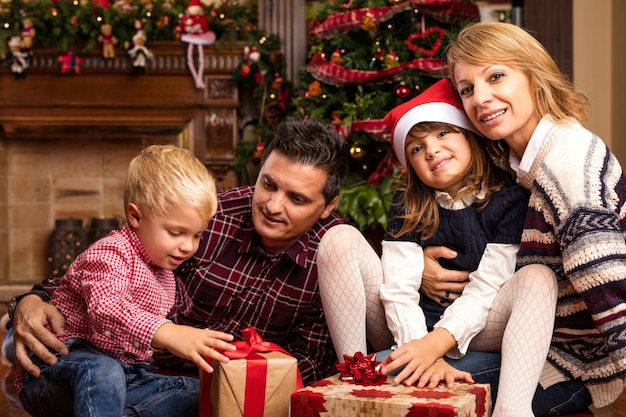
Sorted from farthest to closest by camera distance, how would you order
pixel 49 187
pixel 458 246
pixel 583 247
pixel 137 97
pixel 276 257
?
pixel 49 187 → pixel 137 97 → pixel 276 257 → pixel 458 246 → pixel 583 247

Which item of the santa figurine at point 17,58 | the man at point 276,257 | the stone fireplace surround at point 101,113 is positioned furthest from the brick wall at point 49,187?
the man at point 276,257

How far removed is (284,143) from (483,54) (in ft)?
1.83

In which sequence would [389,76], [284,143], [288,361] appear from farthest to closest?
[389,76], [284,143], [288,361]

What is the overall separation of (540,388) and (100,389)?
3.43 feet

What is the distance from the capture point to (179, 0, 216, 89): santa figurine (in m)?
4.16

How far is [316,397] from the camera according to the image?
4.82ft

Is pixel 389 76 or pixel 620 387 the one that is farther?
pixel 389 76

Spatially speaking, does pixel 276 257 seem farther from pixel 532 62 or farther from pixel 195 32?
pixel 195 32

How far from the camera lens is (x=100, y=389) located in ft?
5.12

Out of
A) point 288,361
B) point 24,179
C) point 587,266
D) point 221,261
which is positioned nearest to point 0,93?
point 24,179

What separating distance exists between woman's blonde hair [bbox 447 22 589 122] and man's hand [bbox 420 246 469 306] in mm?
422

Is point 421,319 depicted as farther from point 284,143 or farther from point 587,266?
point 284,143

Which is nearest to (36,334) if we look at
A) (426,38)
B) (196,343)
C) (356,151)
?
(196,343)

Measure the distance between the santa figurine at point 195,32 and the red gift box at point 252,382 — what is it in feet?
9.41
